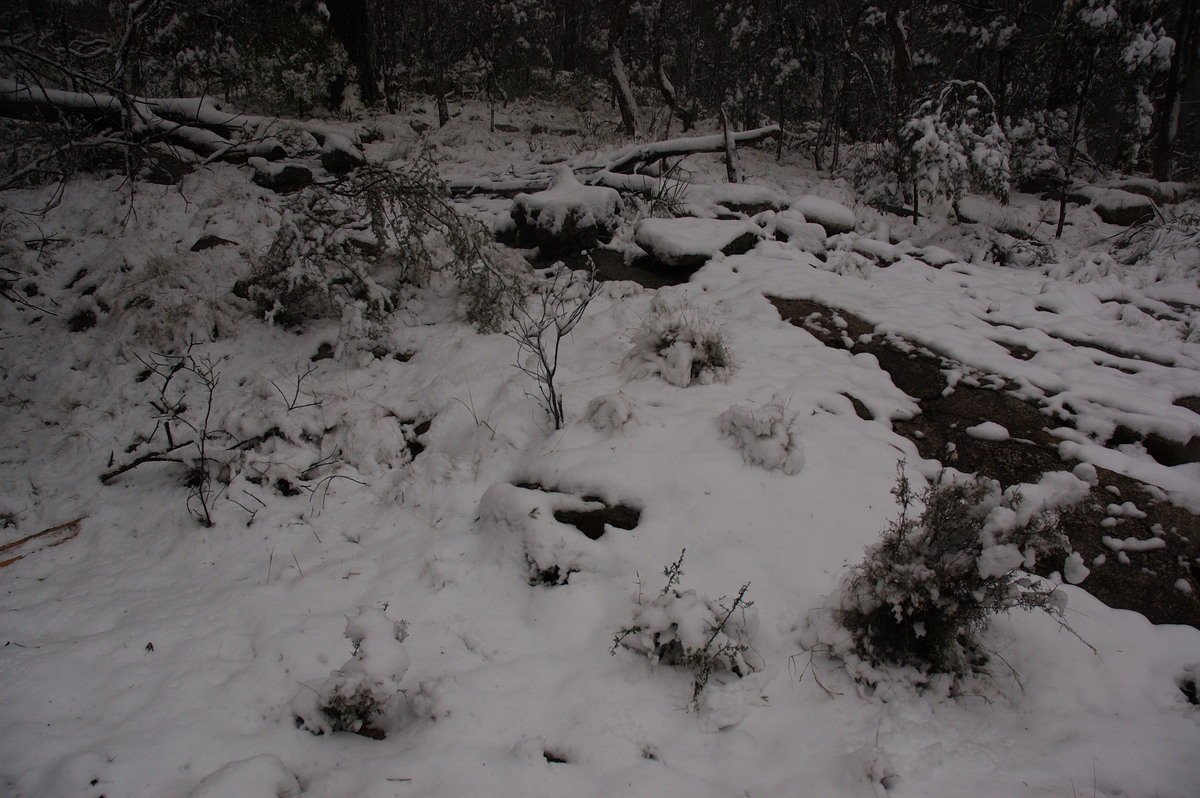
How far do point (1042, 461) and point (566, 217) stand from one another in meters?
5.39

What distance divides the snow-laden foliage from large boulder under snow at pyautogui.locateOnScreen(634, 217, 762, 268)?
2938 mm

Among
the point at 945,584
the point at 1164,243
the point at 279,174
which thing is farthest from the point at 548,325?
the point at 1164,243

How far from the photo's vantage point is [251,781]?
6.36 feet

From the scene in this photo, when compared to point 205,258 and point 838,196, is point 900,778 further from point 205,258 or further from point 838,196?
point 838,196

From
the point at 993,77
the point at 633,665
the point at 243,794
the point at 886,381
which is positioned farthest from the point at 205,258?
the point at 993,77

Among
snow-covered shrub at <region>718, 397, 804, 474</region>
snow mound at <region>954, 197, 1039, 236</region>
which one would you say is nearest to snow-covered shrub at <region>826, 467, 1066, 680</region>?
snow-covered shrub at <region>718, 397, 804, 474</region>

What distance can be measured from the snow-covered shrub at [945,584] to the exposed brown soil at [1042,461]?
0.31 m

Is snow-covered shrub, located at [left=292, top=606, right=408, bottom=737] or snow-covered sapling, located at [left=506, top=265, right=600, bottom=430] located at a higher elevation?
snow-covered sapling, located at [left=506, top=265, right=600, bottom=430]

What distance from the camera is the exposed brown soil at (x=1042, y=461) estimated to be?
9.54 feet

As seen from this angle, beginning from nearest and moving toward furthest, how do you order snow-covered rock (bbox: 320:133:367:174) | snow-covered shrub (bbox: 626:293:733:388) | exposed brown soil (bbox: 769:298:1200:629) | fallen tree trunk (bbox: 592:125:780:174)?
exposed brown soil (bbox: 769:298:1200:629) < snow-covered shrub (bbox: 626:293:733:388) < snow-covered rock (bbox: 320:133:367:174) < fallen tree trunk (bbox: 592:125:780:174)

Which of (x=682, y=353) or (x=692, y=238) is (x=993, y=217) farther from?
(x=682, y=353)

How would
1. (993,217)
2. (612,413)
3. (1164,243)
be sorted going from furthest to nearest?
(993,217), (1164,243), (612,413)

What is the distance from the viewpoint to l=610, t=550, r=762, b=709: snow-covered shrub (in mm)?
2434

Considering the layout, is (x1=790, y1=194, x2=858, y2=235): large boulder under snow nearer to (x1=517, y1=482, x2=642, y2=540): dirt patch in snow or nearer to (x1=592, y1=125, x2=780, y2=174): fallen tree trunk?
(x1=592, y1=125, x2=780, y2=174): fallen tree trunk
